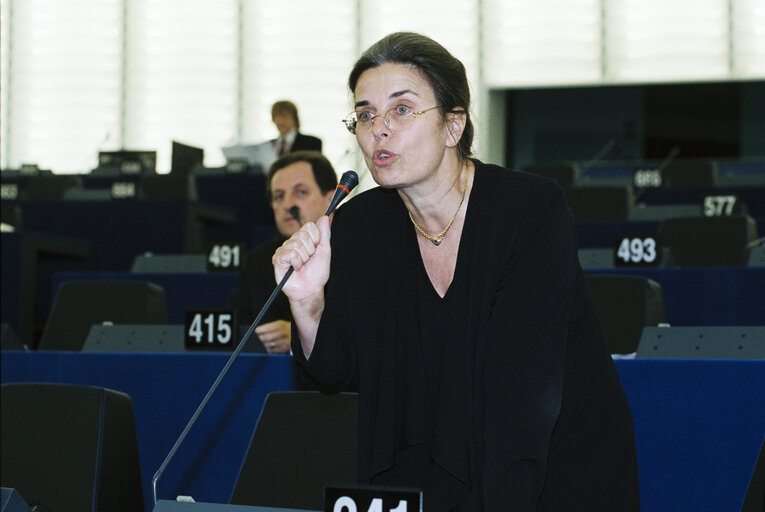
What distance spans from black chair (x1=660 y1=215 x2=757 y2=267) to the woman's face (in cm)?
329

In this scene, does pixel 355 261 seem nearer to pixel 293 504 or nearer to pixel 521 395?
pixel 521 395

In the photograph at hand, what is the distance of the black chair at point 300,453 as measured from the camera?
7.55 feet

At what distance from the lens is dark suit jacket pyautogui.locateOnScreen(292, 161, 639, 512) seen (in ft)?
5.00

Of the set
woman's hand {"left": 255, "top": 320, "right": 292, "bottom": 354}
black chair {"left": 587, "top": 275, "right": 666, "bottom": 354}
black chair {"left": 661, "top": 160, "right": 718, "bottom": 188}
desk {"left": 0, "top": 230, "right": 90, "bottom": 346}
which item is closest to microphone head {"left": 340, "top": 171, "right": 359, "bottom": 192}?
woman's hand {"left": 255, "top": 320, "right": 292, "bottom": 354}

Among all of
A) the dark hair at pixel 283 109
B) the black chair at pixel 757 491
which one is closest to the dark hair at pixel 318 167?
the black chair at pixel 757 491

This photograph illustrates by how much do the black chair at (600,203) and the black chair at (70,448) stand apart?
3914 mm

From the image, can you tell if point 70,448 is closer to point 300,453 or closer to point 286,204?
point 300,453

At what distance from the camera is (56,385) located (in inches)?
98.0

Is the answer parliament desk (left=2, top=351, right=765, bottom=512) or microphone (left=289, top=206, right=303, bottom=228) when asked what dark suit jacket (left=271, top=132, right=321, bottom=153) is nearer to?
microphone (left=289, top=206, right=303, bottom=228)

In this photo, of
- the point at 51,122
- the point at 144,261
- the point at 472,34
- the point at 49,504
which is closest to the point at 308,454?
the point at 49,504

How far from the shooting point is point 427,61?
67.5 inches

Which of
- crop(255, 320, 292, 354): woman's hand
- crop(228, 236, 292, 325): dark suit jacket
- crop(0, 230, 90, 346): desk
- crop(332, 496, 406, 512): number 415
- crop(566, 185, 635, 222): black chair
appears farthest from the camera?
crop(566, 185, 635, 222): black chair

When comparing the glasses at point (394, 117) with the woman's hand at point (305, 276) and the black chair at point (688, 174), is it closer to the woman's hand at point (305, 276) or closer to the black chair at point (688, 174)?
the woman's hand at point (305, 276)

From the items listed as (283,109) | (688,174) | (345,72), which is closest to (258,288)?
(283,109)
